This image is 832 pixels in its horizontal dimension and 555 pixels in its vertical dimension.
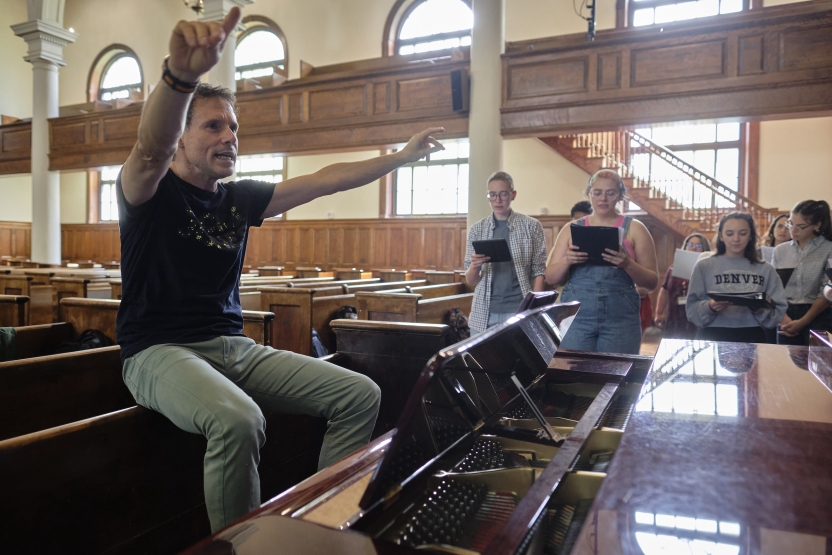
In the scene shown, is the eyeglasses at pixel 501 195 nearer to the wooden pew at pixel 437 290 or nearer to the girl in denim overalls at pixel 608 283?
the girl in denim overalls at pixel 608 283

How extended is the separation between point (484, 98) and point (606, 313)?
16.9 ft

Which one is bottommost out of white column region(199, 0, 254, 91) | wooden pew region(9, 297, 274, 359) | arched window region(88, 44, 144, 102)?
wooden pew region(9, 297, 274, 359)

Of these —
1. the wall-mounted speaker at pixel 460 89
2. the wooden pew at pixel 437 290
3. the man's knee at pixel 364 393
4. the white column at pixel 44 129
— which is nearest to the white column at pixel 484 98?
the wall-mounted speaker at pixel 460 89

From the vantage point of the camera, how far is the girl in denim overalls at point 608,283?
2.72m

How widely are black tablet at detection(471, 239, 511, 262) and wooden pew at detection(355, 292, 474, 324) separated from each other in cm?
134

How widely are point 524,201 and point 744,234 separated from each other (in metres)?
7.90

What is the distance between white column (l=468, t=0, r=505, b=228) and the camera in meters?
7.15

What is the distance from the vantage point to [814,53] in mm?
6121

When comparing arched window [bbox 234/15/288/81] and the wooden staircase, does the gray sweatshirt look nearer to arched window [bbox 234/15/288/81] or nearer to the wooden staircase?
the wooden staircase

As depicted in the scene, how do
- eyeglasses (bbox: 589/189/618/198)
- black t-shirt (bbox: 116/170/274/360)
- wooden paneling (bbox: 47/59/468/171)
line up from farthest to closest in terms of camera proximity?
wooden paneling (bbox: 47/59/468/171)
eyeglasses (bbox: 589/189/618/198)
black t-shirt (bbox: 116/170/274/360)

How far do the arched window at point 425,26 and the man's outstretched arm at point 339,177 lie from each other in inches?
399

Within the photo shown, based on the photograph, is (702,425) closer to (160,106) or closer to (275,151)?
(160,106)

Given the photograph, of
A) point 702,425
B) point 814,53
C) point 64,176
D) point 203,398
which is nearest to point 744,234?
point 702,425

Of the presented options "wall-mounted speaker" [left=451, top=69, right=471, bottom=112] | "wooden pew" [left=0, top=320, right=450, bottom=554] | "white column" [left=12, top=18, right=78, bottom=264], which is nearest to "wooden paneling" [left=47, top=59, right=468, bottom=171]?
"wall-mounted speaker" [left=451, top=69, right=471, bottom=112]
